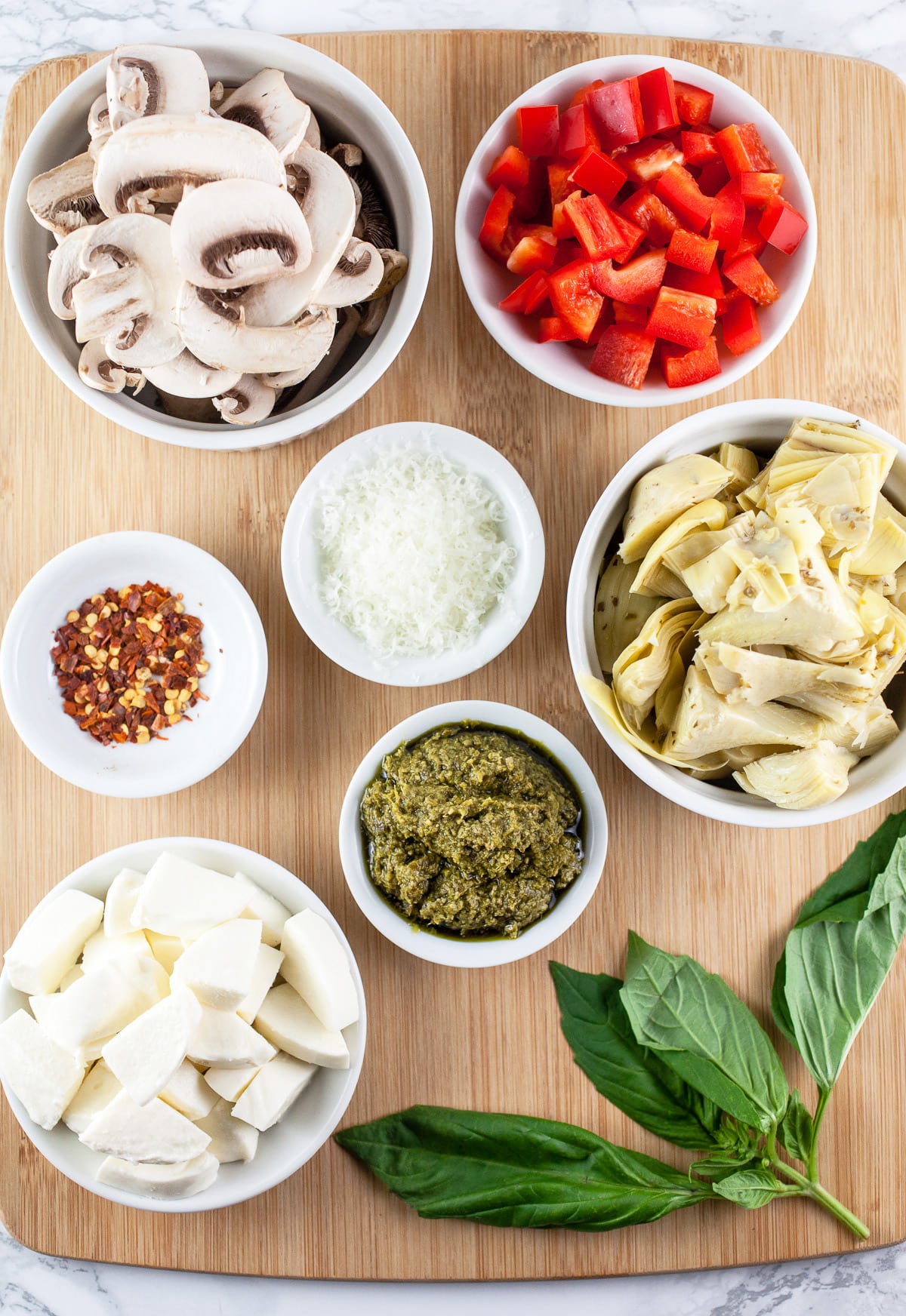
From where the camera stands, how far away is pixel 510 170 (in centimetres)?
137

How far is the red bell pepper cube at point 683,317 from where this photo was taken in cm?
134

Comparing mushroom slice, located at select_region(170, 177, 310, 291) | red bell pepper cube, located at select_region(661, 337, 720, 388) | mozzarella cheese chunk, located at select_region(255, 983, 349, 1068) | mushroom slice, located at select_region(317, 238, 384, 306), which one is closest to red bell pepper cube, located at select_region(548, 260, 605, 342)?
red bell pepper cube, located at select_region(661, 337, 720, 388)

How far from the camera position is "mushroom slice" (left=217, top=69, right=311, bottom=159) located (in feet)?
3.95

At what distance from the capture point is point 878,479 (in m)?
1.26

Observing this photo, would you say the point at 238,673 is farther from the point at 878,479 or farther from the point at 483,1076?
the point at 878,479

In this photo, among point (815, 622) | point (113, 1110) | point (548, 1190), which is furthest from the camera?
point (548, 1190)

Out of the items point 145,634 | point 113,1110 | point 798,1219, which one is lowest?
point 798,1219

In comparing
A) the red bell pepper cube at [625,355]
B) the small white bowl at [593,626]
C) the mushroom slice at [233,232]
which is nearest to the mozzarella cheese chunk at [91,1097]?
the small white bowl at [593,626]

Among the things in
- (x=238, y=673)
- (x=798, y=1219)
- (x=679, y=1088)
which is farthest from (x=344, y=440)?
(x=798, y=1219)

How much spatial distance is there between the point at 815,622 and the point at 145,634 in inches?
37.8

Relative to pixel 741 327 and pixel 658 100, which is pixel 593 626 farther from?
pixel 658 100

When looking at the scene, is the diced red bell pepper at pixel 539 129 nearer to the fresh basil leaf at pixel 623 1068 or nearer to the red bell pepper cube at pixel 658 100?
the red bell pepper cube at pixel 658 100

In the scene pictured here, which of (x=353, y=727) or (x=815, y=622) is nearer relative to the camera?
(x=815, y=622)

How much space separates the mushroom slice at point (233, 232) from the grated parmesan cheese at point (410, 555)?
354 millimetres
